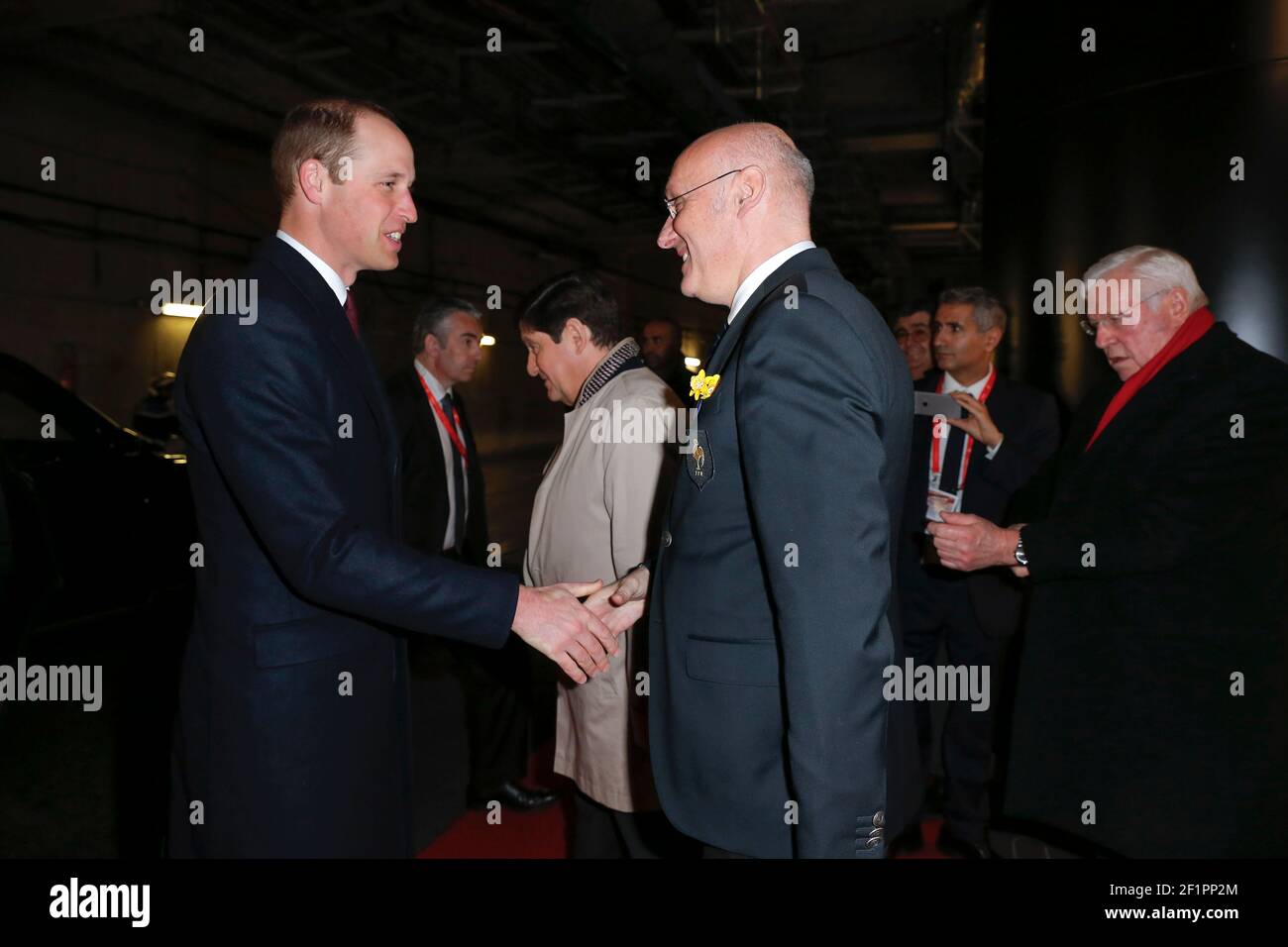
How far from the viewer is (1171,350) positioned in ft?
7.55

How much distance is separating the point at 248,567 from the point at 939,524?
166 centimetres

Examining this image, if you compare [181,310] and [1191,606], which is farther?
[181,310]

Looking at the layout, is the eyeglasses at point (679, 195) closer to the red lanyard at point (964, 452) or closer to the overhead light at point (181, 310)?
the red lanyard at point (964, 452)

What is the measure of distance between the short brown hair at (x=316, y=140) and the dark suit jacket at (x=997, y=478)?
6.98ft

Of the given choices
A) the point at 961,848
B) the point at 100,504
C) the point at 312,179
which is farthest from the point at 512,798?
the point at 100,504

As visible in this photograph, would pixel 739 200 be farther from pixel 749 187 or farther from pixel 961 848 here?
pixel 961 848

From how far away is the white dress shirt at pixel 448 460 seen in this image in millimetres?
3758

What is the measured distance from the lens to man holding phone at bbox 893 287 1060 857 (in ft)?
10.7

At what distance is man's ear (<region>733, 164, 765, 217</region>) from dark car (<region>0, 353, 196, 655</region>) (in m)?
4.62

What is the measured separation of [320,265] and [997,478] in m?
2.45

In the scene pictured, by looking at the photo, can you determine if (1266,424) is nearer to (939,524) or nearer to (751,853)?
(939,524)

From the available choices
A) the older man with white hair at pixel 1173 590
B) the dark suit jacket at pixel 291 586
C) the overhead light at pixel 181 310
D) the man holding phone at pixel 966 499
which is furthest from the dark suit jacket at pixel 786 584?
the overhead light at pixel 181 310

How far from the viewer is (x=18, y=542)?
3.17m
